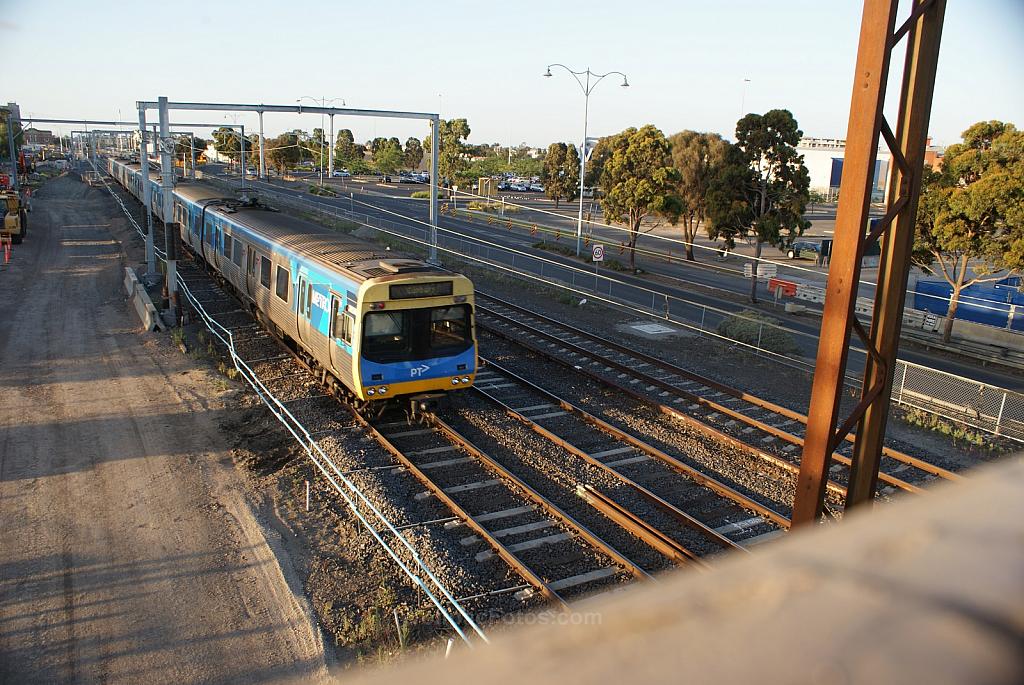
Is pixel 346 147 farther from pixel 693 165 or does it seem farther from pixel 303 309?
pixel 303 309

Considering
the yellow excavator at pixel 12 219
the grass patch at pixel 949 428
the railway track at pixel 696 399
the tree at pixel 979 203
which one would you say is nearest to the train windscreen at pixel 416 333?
the railway track at pixel 696 399

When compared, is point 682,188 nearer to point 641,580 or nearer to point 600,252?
point 600,252

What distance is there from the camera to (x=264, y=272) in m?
17.4

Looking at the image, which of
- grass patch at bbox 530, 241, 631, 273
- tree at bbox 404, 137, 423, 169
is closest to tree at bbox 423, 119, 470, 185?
grass patch at bbox 530, 241, 631, 273

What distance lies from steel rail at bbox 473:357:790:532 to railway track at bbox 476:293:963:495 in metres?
1.44

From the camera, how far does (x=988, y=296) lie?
28.0 metres

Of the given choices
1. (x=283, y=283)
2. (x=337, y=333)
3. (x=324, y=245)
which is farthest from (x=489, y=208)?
(x=337, y=333)

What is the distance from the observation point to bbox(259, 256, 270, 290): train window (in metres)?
17.1

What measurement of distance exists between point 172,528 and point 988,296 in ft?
95.5

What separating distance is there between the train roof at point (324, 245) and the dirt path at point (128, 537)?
11.9ft

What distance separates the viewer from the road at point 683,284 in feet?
74.0

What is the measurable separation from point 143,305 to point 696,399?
15.7m

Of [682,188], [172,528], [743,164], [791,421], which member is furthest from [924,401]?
[682,188]

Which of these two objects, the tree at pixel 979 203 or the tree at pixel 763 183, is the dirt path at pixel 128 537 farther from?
the tree at pixel 763 183
